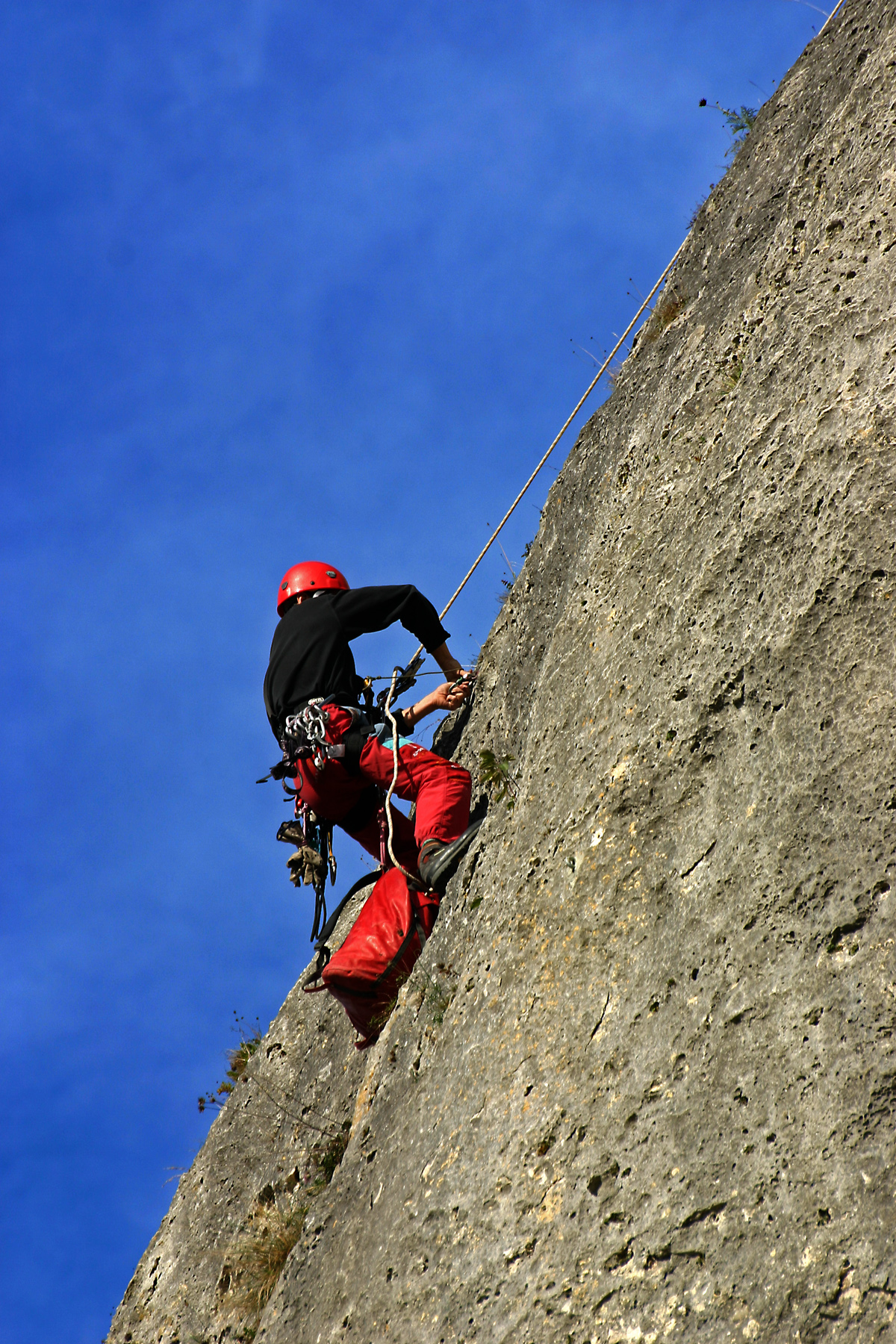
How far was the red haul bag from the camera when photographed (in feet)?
19.3

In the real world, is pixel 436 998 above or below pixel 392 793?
below

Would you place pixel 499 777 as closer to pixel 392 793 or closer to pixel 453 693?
pixel 392 793

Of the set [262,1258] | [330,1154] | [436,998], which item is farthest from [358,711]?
[262,1258]

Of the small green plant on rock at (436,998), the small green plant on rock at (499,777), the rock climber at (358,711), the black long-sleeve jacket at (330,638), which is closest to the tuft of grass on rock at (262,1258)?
the small green plant on rock at (436,998)

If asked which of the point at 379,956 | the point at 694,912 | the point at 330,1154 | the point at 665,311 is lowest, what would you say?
the point at 694,912

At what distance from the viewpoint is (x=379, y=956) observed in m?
5.94

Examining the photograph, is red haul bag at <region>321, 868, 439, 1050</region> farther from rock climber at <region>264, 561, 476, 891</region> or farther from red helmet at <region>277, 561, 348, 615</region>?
red helmet at <region>277, 561, 348, 615</region>

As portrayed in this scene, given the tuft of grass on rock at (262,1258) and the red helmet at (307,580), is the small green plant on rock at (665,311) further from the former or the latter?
the tuft of grass on rock at (262,1258)

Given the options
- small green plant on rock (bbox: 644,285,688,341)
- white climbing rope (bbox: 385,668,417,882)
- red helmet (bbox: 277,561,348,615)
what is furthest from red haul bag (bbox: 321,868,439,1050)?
small green plant on rock (bbox: 644,285,688,341)

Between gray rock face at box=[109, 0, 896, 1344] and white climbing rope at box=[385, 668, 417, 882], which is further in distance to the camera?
white climbing rope at box=[385, 668, 417, 882]

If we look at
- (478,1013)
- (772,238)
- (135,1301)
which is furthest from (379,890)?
(772,238)

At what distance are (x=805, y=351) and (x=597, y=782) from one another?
7.04ft

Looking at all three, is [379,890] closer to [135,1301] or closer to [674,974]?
[674,974]

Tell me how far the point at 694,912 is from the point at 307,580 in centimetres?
428
